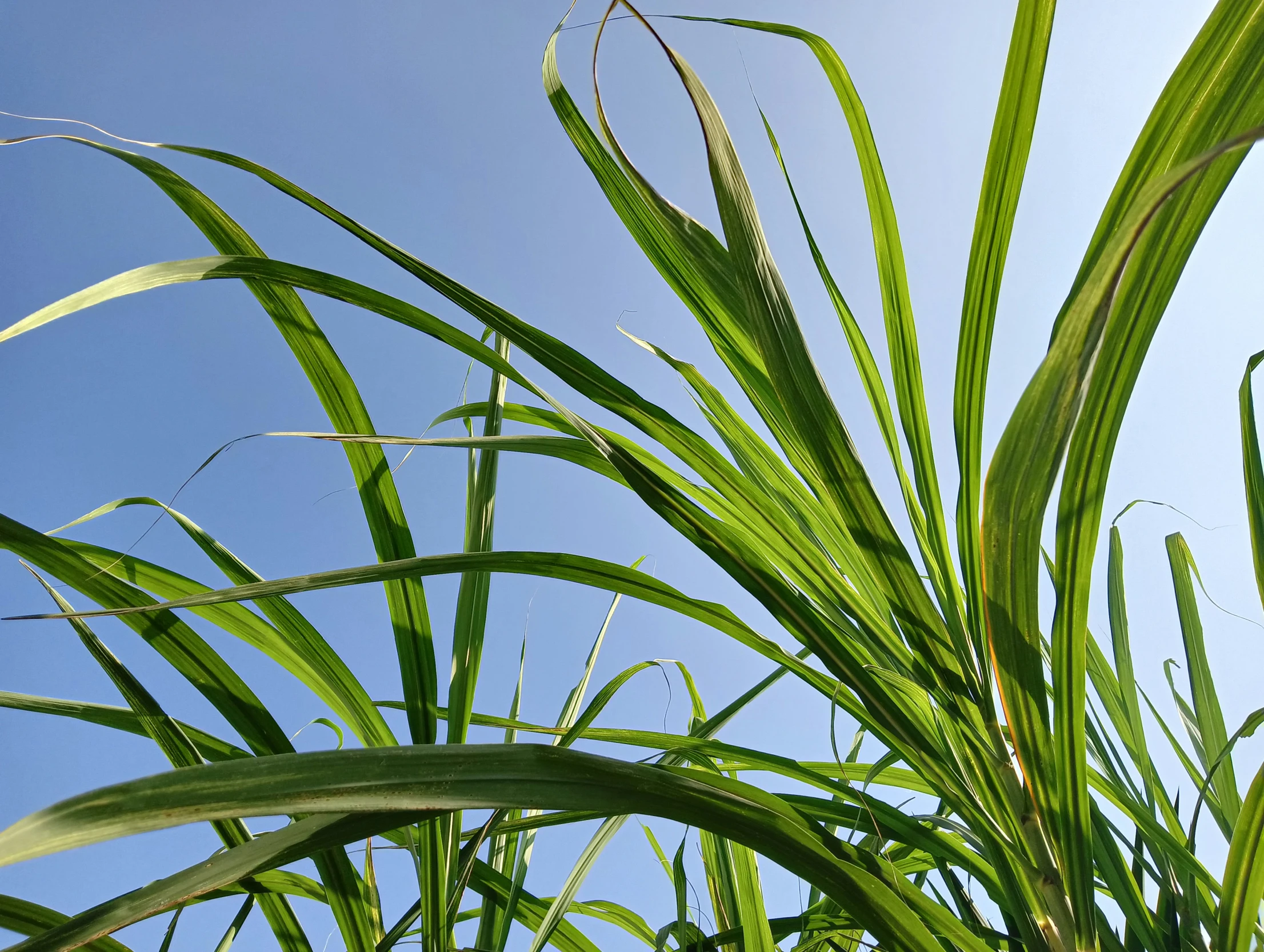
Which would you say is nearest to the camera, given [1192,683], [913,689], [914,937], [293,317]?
[914,937]

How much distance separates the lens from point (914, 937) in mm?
387

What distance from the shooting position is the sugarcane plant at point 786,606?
0.32 m

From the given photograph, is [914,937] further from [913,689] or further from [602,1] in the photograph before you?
[602,1]

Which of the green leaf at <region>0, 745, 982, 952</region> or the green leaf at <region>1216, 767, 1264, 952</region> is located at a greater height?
the green leaf at <region>0, 745, 982, 952</region>

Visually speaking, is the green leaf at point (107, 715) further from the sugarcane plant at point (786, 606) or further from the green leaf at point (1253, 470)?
the green leaf at point (1253, 470)

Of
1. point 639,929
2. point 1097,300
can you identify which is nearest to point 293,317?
point 1097,300

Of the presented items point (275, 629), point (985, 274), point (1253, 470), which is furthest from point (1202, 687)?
point (275, 629)

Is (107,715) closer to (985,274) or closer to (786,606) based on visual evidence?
(786,606)

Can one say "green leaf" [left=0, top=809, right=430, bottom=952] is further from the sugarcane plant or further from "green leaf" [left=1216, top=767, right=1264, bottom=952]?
"green leaf" [left=1216, top=767, right=1264, bottom=952]

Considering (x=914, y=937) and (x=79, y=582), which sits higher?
(x=79, y=582)

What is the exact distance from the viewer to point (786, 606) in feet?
1.49

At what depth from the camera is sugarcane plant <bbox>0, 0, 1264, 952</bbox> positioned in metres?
0.32

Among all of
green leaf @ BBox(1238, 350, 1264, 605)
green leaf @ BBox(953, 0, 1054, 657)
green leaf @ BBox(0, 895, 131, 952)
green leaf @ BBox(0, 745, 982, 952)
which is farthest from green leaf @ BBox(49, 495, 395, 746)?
green leaf @ BBox(1238, 350, 1264, 605)

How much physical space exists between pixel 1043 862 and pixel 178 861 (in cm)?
83
